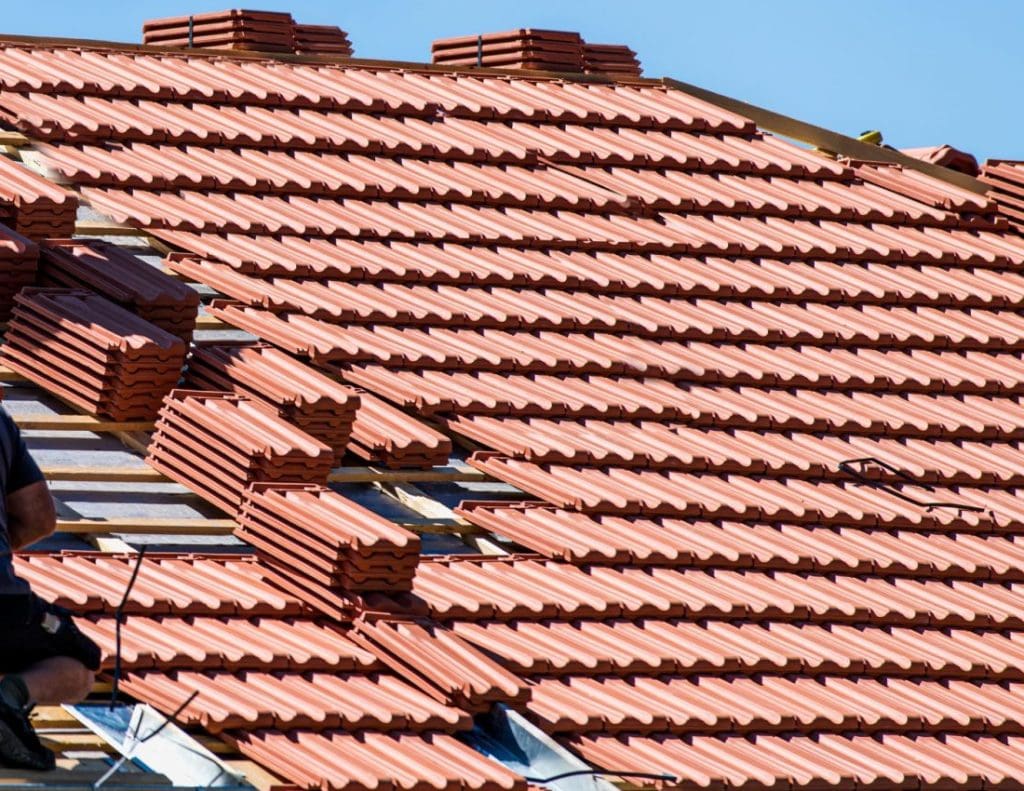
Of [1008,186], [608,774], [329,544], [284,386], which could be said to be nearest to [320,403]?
[284,386]

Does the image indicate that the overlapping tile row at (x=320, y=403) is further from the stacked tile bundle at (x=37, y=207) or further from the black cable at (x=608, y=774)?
the black cable at (x=608, y=774)

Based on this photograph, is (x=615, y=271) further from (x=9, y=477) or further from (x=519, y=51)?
(x=9, y=477)

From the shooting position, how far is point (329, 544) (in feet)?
33.3

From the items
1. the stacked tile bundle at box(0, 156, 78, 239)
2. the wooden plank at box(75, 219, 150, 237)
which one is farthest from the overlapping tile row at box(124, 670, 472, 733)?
the wooden plank at box(75, 219, 150, 237)

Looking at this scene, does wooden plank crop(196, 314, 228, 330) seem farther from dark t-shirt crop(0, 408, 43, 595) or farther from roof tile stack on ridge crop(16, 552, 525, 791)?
dark t-shirt crop(0, 408, 43, 595)

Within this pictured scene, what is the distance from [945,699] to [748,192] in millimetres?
5481

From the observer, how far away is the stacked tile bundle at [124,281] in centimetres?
1194

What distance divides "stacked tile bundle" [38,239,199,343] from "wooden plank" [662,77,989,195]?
6.40 metres

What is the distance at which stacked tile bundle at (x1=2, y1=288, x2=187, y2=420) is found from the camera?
11359 mm

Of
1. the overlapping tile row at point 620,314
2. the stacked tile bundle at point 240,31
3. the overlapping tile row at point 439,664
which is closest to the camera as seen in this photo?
the overlapping tile row at point 439,664

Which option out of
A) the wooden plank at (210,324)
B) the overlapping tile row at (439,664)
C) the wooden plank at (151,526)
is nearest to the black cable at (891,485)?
the wooden plank at (210,324)

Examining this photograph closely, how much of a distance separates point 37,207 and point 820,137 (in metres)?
7.15

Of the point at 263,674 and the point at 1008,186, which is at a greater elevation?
the point at 1008,186

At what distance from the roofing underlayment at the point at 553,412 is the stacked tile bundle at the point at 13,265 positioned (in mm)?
33
